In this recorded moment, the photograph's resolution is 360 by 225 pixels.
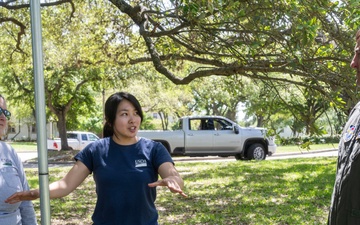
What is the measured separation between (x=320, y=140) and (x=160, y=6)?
14.5 feet

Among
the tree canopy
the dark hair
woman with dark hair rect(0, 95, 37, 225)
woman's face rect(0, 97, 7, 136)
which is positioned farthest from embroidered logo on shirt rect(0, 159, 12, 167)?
the tree canopy

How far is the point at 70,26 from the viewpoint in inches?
609

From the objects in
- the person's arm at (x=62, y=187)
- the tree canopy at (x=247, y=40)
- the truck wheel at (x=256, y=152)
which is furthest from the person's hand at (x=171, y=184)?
the truck wheel at (x=256, y=152)

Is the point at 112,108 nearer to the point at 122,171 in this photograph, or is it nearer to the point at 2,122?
the point at 122,171

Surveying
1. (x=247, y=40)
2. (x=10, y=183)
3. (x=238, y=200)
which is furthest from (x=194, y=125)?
(x=10, y=183)

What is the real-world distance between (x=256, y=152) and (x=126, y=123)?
17553 mm

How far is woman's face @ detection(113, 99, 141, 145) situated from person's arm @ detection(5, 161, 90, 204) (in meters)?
0.27

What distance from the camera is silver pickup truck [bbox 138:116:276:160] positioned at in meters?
20.0

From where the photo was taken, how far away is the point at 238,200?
9.05 metres

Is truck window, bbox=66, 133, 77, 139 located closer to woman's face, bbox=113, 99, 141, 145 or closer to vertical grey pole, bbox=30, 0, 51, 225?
woman's face, bbox=113, 99, 141, 145

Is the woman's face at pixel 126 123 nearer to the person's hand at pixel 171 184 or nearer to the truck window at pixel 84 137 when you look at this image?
the person's hand at pixel 171 184

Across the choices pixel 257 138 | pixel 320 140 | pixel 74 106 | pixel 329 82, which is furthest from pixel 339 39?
pixel 74 106

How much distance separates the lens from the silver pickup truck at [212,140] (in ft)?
65.6

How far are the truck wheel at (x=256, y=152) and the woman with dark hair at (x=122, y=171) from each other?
17.3m
